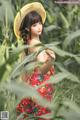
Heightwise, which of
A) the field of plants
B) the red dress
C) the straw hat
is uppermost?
the straw hat

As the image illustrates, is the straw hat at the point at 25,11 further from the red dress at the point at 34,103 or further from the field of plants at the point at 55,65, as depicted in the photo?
the red dress at the point at 34,103

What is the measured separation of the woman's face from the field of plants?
5cm

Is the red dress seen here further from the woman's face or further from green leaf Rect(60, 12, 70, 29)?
green leaf Rect(60, 12, 70, 29)

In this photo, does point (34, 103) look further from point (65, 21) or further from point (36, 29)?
point (65, 21)

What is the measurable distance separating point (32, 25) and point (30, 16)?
0.09 feet

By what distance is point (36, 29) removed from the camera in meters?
1.23

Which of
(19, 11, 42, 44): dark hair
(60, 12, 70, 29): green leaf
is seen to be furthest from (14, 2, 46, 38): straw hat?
(60, 12, 70, 29): green leaf

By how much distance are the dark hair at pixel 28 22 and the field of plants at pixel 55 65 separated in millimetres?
34

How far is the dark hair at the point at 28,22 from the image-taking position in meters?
1.23

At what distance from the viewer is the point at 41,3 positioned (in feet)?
4.21

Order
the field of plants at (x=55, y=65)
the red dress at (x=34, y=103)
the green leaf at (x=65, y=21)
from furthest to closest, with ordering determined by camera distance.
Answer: the green leaf at (x=65, y=21)
the red dress at (x=34, y=103)
the field of plants at (x=55, y=65)

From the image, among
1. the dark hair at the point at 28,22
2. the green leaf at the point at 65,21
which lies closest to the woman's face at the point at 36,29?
the dark hair at the point at 28,22

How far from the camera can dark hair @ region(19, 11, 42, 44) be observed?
123 cm

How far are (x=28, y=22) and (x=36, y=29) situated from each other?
3cm
